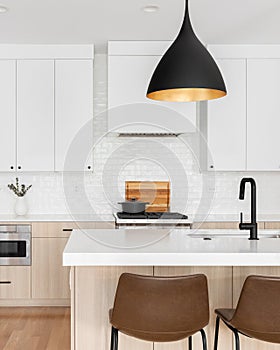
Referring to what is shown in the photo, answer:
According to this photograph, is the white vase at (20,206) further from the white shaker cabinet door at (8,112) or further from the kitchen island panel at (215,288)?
the kitchen island panel at (215,288)

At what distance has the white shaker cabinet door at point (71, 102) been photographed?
5.33 metres

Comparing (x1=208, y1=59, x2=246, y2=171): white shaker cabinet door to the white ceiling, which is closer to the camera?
the white ceiling

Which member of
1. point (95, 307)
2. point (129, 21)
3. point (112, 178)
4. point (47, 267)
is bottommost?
point (47, 267)

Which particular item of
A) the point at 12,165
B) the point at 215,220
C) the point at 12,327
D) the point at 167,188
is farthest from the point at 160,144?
the point at 12,327

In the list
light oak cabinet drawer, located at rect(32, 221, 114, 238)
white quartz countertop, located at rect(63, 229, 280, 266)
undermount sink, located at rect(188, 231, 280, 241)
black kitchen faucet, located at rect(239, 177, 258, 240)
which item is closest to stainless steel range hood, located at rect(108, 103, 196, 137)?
light oak cabinet drawer, located at rect(32, 221, 114, 238)

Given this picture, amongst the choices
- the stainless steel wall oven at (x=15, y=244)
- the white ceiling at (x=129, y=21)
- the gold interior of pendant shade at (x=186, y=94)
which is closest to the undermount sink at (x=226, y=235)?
the gold interior of pendant shade at (x=186, y=94)

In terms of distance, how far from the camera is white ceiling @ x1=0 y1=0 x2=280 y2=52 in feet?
13.4

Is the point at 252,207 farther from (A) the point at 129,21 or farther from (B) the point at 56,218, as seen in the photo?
(B) the point at 56,218

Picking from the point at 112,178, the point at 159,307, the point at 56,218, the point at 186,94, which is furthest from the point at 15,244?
the point at 159,307

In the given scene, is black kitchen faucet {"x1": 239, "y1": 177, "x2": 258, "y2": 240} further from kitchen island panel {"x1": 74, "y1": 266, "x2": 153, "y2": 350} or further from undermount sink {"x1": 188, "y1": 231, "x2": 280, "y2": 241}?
kitchen island panel {"x1": 74, "y1": 266, "x2": 153, "y2": 350}

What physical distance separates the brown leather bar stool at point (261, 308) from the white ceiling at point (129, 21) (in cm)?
238

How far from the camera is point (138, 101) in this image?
17.3ft

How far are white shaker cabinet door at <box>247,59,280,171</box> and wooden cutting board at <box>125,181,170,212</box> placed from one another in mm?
967

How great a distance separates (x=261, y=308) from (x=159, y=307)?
0.52 meters
